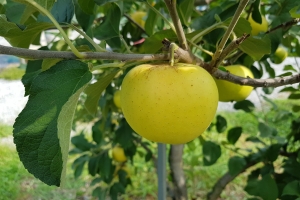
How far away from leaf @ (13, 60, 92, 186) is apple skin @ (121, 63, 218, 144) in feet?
0.27

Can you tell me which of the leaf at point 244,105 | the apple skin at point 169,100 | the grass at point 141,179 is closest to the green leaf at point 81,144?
the grass at point 141,179

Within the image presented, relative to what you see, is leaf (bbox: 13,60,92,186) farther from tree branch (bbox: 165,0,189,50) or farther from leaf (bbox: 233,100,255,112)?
leaf (bbox: 233,100,255,112)

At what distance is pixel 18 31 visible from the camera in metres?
0.54

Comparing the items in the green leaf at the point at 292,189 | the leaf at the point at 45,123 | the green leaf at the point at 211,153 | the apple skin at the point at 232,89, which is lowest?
the green leaf at the point at 211,153

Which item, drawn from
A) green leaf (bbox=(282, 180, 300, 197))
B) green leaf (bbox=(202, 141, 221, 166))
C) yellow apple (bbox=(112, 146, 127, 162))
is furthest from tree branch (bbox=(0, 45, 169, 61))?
yellow apple (bbox=(112, 146, 127, 162))

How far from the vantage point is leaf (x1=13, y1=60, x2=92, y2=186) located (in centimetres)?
43

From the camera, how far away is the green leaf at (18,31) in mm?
506

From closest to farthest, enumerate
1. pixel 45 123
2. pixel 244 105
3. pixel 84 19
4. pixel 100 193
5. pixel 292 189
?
pixel 45 123 → pixel 84 19 → pixel 292 189 → pixel 244 105 → pixel 100 193

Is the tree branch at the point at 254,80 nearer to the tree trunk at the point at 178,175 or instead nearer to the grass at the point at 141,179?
the grass at the point at 141,179

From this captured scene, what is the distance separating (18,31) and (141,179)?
5.61 feet

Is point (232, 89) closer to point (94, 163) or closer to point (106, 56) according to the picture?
point (106, 56)

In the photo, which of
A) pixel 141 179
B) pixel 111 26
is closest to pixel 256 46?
pixel 111 26

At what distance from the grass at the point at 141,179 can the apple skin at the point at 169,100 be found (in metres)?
0.59

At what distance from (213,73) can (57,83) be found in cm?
27
